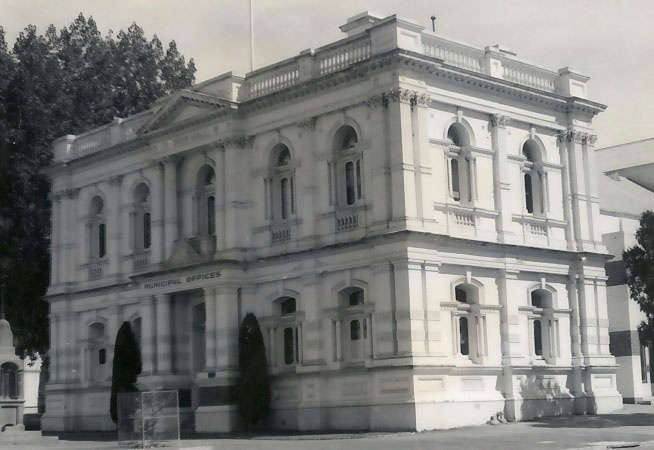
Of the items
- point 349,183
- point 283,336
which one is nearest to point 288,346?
point 283,336

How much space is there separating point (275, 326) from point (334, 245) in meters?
4.48

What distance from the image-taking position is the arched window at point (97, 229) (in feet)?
163

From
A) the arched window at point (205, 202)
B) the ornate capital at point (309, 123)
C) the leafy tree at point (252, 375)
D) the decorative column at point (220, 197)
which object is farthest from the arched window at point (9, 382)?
the ornate capital at point (309, 123)

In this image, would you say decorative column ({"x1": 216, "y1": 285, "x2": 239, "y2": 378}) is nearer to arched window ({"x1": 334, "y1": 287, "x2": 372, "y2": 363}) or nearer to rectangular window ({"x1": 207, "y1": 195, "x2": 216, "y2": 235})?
rectangular window ({"x1": 207, "y1": 195, "x2": 216, "y2": 235})

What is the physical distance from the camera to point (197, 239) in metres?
42.9

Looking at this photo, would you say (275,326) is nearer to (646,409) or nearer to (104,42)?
(646,409)

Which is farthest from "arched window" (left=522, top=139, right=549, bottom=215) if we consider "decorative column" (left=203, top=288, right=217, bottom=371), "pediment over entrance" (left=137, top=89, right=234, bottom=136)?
"decorative column" (left=203, top=288, right=217, bottom=371)

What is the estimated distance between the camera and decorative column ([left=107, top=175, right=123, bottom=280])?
47844mm

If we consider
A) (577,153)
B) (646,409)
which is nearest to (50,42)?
(577,153)

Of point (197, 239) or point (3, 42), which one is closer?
point (197, 239)

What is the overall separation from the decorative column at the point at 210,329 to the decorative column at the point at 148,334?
385 centimetres

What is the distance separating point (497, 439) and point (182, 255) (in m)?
16.7

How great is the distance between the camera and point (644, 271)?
43812mm

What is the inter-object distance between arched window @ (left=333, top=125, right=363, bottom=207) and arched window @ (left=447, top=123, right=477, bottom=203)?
3270 millimetres
